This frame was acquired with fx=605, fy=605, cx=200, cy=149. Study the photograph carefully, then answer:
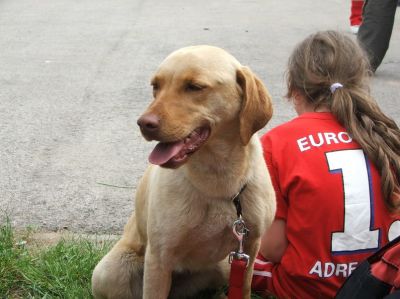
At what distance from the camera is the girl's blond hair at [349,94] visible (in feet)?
9.50

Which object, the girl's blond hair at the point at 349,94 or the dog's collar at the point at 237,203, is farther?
the girl's blond hair at the point at 349,94

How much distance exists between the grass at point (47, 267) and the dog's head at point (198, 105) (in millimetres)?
1227

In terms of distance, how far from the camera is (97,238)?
3832 millimetres

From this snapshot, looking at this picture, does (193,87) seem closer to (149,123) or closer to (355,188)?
(149,123)

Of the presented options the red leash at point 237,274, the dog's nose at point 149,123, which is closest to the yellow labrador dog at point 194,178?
the dog's nose at point 149,123

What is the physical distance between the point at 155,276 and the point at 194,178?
0.49 m

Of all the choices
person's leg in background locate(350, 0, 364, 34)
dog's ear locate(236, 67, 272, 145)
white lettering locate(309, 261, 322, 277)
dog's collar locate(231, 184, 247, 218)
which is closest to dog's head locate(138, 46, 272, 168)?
dog's ear locate(236, 67, 272, 145)

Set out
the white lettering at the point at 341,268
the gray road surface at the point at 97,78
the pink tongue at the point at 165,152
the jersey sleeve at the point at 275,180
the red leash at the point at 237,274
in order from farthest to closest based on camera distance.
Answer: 1. the gray road surface at the point at 97,78
2. the jersey sleeve at the point at 275,180
3. the white lettering at the point at 341,268
4. the red leash at the point at 237,274
5. the pink tongue at the point at 165,152

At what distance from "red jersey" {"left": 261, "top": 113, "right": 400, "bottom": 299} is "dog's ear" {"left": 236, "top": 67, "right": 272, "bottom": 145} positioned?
0.44 metres

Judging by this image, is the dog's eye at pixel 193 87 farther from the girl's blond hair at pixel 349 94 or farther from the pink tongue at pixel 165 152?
the girl's blond hair at pixel 349 94

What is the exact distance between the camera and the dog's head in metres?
2.34

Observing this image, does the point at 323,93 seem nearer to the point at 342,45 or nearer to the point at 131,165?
the point at 342,45

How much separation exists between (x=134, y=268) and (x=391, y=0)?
17.9ft

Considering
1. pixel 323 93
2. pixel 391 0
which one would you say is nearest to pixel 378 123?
pixel 323 93
